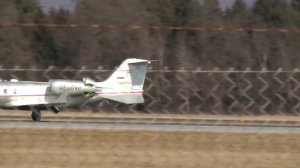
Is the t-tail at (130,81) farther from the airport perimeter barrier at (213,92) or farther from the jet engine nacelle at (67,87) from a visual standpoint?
the jet engine nacelle at (67,87)

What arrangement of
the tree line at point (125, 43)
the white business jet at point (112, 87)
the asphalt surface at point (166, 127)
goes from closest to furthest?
the white business jet at point (112, 87) → the asphalt surface at point (166, 127) → the tree line at point (125, 43)

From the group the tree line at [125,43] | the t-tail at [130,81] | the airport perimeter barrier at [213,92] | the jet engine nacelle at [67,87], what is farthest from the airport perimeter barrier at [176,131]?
the tree line at [125,43]

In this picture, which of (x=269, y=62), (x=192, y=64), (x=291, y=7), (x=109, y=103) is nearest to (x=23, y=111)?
(x=192, y=64)

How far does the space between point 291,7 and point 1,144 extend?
38.4 meters

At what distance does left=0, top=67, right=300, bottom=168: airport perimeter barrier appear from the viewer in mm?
10898

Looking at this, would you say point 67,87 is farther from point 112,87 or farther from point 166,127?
point 166,127

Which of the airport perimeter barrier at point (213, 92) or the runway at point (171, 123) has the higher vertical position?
the airport perimeter barrier at point (213, 92)

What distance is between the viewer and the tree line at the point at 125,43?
2250 centimetres

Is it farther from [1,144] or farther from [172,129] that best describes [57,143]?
[172,129]

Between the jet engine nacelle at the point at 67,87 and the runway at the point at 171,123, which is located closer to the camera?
the runway at the point at 171,123

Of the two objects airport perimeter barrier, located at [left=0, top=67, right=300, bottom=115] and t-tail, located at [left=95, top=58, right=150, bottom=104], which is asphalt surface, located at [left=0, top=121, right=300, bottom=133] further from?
airport perimeter barrier, located at [left=0, top=67, right=300, bottom=115]

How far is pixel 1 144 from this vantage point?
12.3 metres

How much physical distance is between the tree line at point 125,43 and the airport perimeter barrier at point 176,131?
202cm

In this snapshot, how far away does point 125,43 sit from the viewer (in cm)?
3003
